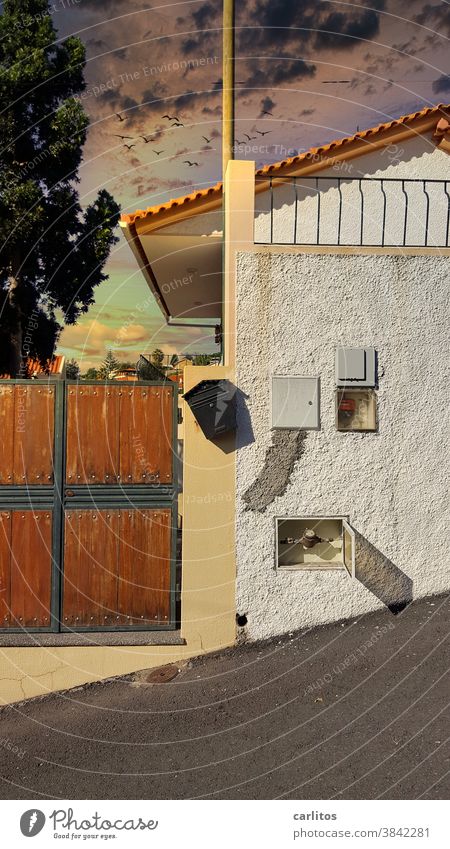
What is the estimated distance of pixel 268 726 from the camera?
5199mm

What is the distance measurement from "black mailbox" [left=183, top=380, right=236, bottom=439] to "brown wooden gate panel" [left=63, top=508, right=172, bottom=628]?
98 centimetres

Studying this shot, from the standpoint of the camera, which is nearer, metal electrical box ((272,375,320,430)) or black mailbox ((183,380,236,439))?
black mailbox ((183,380,236,439))

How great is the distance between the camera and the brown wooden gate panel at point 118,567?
6406mm

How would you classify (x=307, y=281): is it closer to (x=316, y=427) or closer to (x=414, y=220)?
(x=316, y=427)

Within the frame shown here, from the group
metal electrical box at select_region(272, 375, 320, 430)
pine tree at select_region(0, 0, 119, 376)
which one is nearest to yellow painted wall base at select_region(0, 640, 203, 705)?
metal electrical box at select_region(272, 375, 320, 430)

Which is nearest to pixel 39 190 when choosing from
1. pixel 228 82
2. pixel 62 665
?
pixel 228 82

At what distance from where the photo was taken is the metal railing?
9164mm

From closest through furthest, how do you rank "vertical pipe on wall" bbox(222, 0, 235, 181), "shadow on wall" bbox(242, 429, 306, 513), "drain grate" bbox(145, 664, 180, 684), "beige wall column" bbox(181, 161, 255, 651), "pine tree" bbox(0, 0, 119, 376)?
"drain grate" bbox(145, 664, 180, 684) < "beige wall column" bbox(181, 161, 255, 651) < "shadow on wall" bbox(242, 429, 306, 513) < "vertical pipe on wall" bbox(222, 0, 235, 181) < "pine tree" bbox(0, 0, 119, 376)

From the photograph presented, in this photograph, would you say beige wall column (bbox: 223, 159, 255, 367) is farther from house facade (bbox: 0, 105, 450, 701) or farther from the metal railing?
the metal railing

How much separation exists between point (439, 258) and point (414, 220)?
3.12 m

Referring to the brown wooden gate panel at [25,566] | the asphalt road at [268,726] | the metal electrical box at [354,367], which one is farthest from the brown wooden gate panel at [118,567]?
the metal electrical box at [354,367]

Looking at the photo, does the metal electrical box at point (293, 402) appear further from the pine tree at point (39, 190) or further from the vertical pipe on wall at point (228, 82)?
the pine tree at point (39, 190)

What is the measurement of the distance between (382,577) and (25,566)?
11.7ft

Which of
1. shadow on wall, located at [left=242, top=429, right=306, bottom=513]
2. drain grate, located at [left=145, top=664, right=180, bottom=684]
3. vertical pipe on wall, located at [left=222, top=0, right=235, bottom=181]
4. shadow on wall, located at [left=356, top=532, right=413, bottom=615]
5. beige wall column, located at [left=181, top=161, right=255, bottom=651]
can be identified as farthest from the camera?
vertical pipe on wall, located at [left=222, top=0, right=235, bottom=181]
